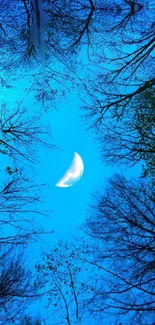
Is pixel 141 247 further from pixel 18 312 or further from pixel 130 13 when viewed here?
pixel 130 13

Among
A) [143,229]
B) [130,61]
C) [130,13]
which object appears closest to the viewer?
[130,13]

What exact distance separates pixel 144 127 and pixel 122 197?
272 cm

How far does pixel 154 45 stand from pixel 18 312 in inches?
367

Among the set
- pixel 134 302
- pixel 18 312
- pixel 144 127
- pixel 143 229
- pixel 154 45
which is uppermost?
pixel 154 45

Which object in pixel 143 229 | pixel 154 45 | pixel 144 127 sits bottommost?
pixel 143 229

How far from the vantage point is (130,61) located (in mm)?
6590

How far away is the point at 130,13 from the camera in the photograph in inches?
237

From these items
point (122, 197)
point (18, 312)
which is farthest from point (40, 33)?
point (18, 312)

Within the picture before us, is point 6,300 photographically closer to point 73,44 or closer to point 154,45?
point 73,44

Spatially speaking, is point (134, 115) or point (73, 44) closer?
point (73, 44)

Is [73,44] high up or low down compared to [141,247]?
up

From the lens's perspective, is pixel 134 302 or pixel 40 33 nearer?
pixel 40 33

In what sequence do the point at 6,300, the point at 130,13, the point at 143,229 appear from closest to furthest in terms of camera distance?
the point at 130,13 → the point at 6,300 → the point at 143,229

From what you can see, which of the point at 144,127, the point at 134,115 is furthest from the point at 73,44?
the point at 144,127
